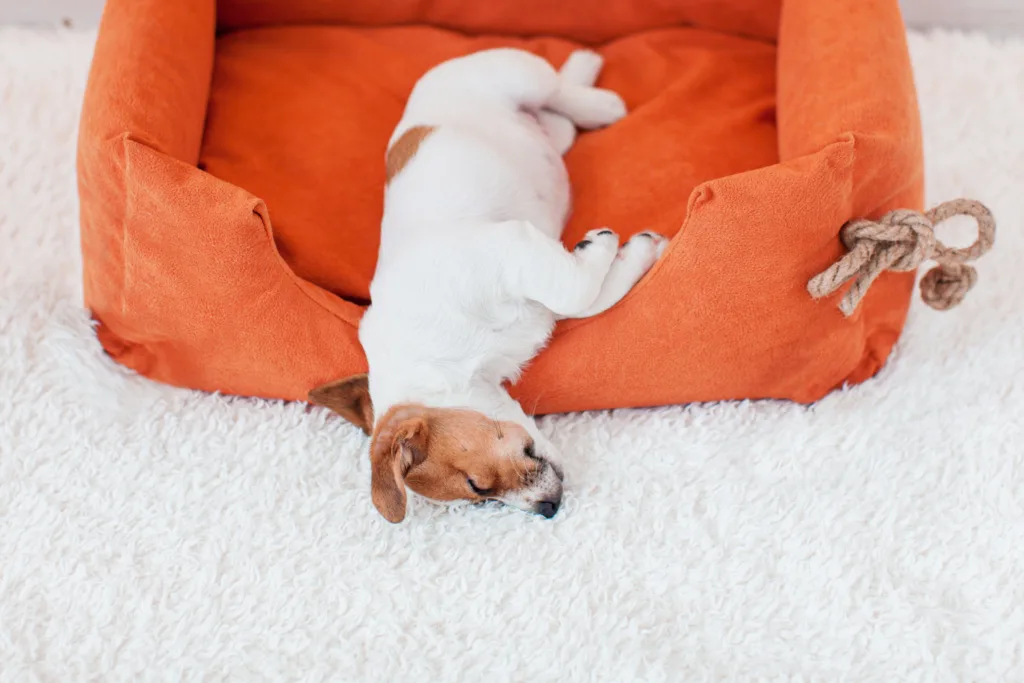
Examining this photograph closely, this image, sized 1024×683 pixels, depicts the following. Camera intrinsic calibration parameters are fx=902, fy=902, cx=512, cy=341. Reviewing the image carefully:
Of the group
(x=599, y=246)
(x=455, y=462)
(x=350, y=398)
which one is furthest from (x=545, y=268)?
(x=350, y=398)

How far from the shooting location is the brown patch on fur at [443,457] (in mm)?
2062

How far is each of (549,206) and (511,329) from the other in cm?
47

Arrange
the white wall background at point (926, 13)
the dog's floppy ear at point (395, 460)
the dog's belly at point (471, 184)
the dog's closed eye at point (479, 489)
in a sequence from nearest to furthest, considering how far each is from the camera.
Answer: the dog's floppy ear at point (395, 460)
the dog's closed eye at point (479, 489)
the dog's belly at point (471, 184)
the white wall background at point (926, 13)

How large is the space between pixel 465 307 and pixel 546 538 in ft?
2.11

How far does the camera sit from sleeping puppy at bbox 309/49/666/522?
2137mm

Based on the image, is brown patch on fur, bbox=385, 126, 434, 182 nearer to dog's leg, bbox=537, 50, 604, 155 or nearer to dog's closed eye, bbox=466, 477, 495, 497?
dog's leg, bbox=537, 50, 604, 155

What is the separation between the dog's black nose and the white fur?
0.12 meters

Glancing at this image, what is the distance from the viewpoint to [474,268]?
2.26 metres

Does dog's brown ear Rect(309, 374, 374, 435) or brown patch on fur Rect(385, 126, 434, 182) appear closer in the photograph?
dog's brown ear Rect(309, 374, 374, 435)

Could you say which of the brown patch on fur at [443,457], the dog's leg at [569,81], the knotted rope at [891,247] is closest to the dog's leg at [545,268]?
the brown patch on fur at [443,457]

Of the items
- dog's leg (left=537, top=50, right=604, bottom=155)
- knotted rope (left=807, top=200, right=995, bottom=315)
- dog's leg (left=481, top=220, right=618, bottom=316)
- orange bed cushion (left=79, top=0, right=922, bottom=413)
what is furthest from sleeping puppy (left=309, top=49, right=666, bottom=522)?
knotted rope (left=807, top=200, right=995, bottom=315)

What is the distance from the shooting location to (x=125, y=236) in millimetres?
2408

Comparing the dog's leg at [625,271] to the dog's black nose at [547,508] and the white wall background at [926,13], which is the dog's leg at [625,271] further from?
the white wall background at [926,13]

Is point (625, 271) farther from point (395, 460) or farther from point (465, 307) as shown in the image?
point (395, 460)
